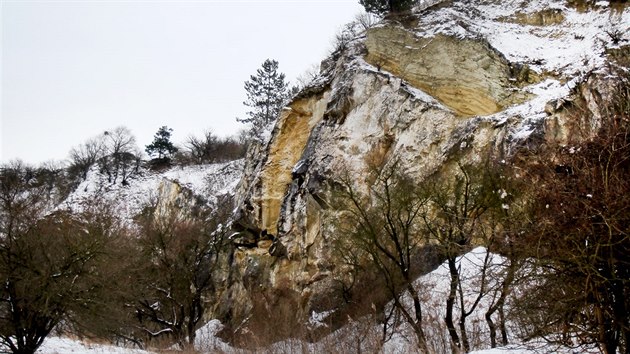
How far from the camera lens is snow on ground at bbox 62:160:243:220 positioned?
4541cm

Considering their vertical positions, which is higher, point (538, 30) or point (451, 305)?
point (538, 30)

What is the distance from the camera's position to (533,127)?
56.6ft

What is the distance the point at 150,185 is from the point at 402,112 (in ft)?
127

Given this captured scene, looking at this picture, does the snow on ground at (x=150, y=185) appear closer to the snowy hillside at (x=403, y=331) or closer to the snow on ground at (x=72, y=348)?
the snow on ground at (x=72, y=348)

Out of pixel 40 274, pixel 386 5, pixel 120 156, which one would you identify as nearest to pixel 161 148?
pixel 120 156

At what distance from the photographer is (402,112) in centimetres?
2105

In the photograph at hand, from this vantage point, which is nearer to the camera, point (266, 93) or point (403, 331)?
point (403, 331)

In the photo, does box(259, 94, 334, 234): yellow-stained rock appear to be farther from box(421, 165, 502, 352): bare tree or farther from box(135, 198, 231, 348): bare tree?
box(421, 165, 502, 352): bare tree

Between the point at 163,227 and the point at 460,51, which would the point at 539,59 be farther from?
the point at 163,227

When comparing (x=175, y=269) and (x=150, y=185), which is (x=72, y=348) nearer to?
(x=175, y=269)

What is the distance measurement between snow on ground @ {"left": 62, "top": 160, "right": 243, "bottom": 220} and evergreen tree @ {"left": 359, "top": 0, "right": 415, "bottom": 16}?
19.8 meters

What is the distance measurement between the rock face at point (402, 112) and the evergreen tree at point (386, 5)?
3816 millimetres

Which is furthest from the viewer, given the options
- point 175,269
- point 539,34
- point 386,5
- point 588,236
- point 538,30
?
point 386,5

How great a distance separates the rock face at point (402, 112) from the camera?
62.5 feet
